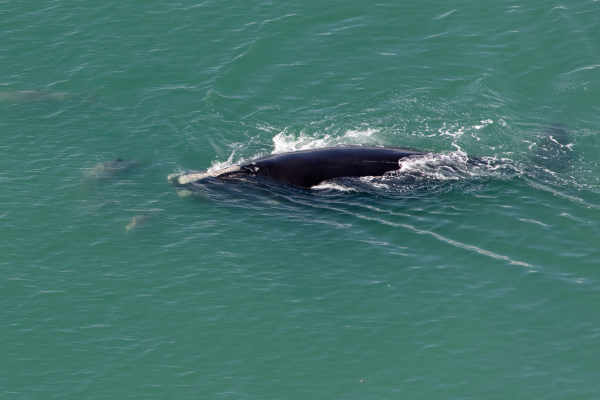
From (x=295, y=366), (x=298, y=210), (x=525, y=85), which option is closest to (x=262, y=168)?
(x=298, y=210)

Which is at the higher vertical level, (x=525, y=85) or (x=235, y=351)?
(x=525, y=85)

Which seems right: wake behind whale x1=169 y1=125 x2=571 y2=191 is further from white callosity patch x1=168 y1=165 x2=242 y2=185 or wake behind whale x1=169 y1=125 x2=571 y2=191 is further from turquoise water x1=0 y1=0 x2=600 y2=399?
turquoise water x1=0 y1=0 x2=600 y2=399

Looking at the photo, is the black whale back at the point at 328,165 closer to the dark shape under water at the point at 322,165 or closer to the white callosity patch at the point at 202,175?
the dark shape under water at the point at 322,165

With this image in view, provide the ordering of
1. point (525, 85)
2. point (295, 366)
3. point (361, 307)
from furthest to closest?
point (525, 85), point (361, 307), point (295, 366)

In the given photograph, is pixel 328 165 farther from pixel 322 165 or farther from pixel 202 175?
pixel 202 175

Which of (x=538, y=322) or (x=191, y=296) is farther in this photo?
(x=191, y=296)

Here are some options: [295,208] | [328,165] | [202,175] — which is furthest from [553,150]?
[202,175]

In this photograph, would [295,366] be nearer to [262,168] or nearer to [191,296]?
[191,296]

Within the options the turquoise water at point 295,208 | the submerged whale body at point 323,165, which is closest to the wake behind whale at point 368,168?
the submerged whale body at point 323,165
